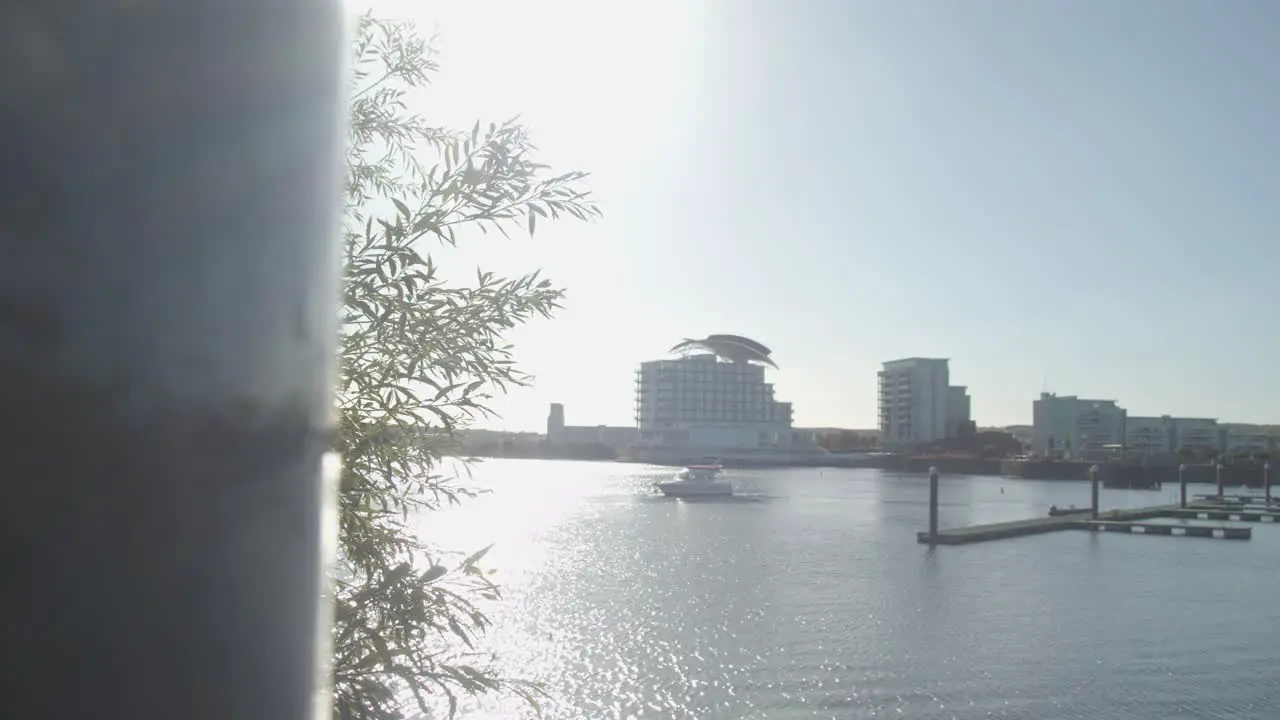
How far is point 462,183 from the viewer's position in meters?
5.11

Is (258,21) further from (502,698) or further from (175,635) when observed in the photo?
(502,698)

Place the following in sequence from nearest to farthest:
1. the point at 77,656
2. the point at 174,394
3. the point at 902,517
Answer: the point at 77,656 → the point at 174,394 → the point at 902,517

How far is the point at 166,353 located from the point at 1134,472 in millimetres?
117038

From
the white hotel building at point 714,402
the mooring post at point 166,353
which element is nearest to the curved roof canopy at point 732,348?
the white hotel building at point 714,402

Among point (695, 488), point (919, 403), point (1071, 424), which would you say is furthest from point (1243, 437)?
point (695, 488)

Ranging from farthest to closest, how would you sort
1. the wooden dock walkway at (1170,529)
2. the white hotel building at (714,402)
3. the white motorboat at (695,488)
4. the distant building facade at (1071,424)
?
the distant building facade at (1071,424), the white hotel building at (714,402), the white motorboat at (695,488), the wooden dock walkway at (1170,529)

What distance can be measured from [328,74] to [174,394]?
1610mm

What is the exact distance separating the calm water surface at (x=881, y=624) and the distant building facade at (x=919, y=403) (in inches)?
5184

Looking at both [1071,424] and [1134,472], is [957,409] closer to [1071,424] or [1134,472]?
[1071,424]

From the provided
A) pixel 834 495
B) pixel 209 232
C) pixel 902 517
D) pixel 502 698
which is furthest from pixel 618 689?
pixel 834 495

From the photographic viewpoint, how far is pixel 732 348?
16088 cm

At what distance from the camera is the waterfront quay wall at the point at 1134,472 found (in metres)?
107

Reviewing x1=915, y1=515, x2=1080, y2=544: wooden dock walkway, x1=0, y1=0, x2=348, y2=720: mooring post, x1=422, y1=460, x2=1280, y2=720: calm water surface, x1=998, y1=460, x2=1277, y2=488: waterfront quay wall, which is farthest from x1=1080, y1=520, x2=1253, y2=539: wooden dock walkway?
x1=998, y1=460, x2=1277, y2=488: waterfront quay wall

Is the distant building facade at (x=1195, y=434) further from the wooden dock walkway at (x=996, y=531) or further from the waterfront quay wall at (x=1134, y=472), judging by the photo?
the wooden dock walkway at (x=996, y=531)
